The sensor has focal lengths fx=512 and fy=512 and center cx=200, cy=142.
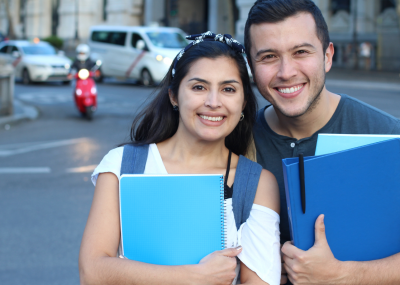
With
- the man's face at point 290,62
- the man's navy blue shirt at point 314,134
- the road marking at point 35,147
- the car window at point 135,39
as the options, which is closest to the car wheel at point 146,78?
the car window at point 135,39

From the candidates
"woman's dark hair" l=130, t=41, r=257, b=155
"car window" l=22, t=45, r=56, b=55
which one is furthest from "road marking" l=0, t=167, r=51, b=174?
"car window" l=22, t=45, r=56, b=55

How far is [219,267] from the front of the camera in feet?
6.77

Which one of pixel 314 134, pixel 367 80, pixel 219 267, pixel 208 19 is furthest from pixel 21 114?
pixel 208 19

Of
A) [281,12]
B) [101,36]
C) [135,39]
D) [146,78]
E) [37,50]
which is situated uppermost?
[101,36]

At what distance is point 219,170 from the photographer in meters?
2.47

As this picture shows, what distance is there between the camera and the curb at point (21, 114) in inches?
446

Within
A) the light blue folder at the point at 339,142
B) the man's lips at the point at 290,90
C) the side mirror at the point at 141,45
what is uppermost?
the side mirror at the point at 141,45

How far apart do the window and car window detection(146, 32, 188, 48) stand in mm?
1621

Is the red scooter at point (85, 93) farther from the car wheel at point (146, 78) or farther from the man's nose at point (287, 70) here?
the man's nose at point (287, 70)

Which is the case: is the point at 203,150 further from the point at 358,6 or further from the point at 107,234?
the point at 358,6

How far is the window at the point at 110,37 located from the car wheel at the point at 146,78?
2.00m

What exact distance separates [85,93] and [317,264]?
10.7 meters

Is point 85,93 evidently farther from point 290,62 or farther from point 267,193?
point 267,193

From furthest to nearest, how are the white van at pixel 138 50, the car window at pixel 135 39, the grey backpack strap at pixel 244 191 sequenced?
the car window at pixel 135 39, the white van at pixel 138 50, the grey backpack strap at pixel 244 191
